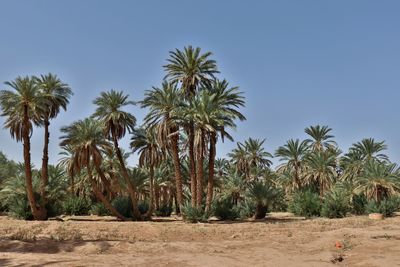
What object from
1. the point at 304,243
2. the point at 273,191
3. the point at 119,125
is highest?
the point at 119,125

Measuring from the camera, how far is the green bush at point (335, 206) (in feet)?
137

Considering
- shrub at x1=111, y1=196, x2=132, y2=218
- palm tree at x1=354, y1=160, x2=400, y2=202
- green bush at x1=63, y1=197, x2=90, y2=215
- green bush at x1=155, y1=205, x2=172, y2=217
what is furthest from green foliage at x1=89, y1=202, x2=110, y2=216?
palm tree at x1=354, y1=160, x2=400, y2=202

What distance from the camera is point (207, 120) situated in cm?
3609

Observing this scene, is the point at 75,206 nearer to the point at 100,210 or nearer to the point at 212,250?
the point at 100,210

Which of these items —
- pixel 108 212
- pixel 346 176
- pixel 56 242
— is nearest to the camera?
pixel 56 242

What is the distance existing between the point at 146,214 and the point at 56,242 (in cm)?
2266

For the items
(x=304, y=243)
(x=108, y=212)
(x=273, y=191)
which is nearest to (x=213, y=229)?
(x=304, y=243)

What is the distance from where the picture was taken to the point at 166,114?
39688mm

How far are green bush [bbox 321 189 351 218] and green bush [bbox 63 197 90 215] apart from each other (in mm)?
24656

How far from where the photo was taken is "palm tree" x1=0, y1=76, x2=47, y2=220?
36.0 metres

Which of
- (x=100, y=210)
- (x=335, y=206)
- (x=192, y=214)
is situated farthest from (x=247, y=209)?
(x=100, y=210)

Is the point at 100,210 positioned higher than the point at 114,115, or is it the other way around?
the point at 114,115

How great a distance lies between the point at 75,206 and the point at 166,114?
49.5 ft

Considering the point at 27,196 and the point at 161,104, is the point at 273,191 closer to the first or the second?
the point at 161,104
